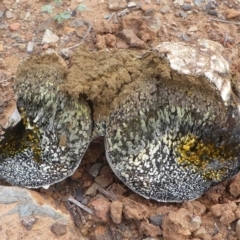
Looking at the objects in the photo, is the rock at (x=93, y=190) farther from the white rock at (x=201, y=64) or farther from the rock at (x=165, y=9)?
the rock at (x=165, y=9)

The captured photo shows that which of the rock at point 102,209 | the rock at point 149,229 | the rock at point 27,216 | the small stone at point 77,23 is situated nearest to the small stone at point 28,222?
the rock at point 27,216

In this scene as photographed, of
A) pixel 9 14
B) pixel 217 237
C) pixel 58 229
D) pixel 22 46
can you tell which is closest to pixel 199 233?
pixel 217 237

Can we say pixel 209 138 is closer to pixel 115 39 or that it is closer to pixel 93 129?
pixel 93 129

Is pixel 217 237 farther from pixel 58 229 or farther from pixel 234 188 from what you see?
pixel 58 229

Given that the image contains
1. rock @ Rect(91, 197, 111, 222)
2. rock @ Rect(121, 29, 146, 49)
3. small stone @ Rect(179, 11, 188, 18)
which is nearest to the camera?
rock @ Rect(91, 197, 111, 222)

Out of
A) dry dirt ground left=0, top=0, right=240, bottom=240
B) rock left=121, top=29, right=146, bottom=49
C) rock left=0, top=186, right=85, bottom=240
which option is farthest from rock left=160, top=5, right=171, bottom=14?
rock left=0, top=186, right=85, bottom=240

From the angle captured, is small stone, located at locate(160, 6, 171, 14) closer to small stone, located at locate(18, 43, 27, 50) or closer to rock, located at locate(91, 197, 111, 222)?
small stone, located at locate(18, 43, 27, 50)

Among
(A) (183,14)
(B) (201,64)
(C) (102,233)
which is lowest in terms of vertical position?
(C) (102,233)
